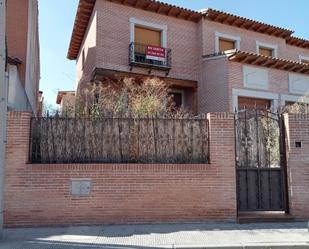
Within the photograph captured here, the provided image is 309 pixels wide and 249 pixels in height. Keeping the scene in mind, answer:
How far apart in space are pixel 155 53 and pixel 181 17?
275cm

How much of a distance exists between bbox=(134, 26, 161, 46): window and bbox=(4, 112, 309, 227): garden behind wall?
9568 mm

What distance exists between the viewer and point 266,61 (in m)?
16.6

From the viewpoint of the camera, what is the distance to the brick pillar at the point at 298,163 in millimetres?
8547

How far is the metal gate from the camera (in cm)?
864

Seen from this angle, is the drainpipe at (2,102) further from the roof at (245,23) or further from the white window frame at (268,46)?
the white window frame at (268,46)

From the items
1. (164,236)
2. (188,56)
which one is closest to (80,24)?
(188,56)

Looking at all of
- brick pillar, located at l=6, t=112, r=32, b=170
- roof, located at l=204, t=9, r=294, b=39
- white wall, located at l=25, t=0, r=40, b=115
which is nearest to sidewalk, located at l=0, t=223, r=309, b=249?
brick pillar, located at l=6, t=112, r=32, b=170

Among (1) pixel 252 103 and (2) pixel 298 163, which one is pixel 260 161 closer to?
(2) pixel 298 163

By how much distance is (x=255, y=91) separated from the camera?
55.0 ft

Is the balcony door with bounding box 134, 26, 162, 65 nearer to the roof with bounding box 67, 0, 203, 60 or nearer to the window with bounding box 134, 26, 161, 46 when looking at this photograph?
the window with bounding box 134, 26, 161, 46

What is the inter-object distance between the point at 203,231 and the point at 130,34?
11628mm

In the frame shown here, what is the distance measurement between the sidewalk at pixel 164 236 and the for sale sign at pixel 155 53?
10489 mm

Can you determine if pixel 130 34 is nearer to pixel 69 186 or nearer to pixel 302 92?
pixel 302 92

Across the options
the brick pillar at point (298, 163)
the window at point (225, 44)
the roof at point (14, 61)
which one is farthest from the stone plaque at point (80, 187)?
the window at point (225, 44)
